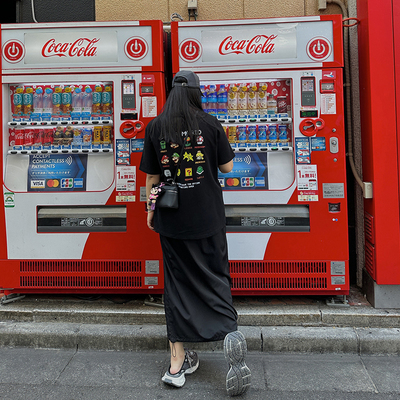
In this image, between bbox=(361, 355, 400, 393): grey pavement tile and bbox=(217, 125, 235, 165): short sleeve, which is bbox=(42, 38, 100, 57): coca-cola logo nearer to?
bbox=(217, 125, 235, 165): short sleeve

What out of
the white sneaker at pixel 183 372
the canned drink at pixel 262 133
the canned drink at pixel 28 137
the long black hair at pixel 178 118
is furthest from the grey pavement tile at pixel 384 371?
the canned drink at pixel 28 137

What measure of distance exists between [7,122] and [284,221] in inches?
103

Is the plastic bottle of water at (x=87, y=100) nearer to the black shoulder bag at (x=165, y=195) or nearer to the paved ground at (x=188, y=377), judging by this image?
the black shoulder bag at (x=165, y=195)

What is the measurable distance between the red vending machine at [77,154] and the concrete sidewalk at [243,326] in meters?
0.21

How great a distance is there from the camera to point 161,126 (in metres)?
2.37

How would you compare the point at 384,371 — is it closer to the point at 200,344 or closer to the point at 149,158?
the point at 200,344

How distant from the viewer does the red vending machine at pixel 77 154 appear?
10.6 ft

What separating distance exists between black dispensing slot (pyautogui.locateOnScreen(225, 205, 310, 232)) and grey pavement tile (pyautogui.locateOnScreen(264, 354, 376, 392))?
40.3 inches

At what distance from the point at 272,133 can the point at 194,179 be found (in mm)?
1270

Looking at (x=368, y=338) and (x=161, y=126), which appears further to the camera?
(x=368, y=338)

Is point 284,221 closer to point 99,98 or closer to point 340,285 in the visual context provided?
point 340,285

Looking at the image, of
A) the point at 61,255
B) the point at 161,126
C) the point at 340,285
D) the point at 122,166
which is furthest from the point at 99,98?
the point at 340,285

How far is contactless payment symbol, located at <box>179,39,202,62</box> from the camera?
319cm

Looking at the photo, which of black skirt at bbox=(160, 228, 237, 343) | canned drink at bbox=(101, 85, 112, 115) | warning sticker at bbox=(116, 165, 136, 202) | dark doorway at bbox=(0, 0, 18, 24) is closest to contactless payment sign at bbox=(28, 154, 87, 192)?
warning sticker at bbox=(116, 165, 136, 202)
